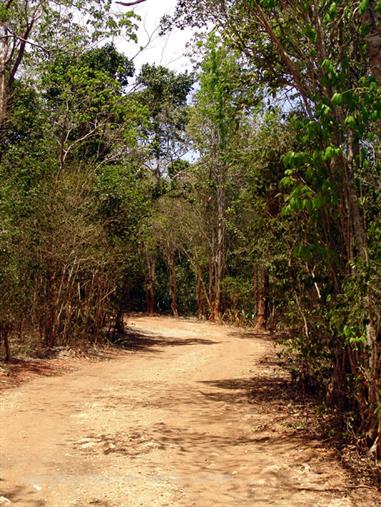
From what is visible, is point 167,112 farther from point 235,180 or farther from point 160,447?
point 160,447

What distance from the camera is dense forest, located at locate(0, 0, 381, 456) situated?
5.97 metres

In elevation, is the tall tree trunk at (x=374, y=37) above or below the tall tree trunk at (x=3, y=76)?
below

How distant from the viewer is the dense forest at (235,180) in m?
5.97

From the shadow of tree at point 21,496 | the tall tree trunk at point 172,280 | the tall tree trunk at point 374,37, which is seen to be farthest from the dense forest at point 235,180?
the tall tree trunk at point 172,280

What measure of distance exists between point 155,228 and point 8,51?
21.4 metres

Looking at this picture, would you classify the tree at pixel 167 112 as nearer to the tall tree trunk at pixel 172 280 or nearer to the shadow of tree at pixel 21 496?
→ the tall tree trunk at pixel 172 280

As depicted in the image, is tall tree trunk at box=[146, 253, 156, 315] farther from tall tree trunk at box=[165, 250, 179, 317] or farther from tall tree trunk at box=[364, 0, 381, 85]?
tall tree trunk at box=[364, 0, 381, 85]

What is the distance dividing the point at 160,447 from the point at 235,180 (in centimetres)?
2699

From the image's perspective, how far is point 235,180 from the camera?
108 ft

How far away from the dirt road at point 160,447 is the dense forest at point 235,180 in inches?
35.8

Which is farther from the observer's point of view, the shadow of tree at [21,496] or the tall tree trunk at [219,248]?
the tall tree trunk at [219,248]

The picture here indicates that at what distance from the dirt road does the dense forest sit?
0.91m

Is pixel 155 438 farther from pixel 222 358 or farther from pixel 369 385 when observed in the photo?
pixel 222 358

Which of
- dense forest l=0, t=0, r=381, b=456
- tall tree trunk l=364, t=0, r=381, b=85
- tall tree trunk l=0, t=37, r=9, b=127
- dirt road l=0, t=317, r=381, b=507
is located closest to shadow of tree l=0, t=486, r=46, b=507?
dirt road l=0, t=317, r=381, b=507
